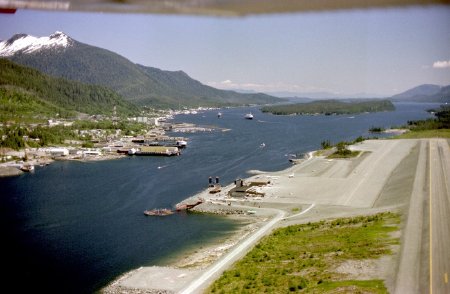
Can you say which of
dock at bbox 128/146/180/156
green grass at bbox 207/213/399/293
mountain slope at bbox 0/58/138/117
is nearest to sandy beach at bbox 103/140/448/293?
green grass at bbox 207/213/399/293

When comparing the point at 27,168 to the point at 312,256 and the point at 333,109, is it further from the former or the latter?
the point at 333,109

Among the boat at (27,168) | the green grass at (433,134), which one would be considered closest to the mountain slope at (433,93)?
the green grass at (433,134)

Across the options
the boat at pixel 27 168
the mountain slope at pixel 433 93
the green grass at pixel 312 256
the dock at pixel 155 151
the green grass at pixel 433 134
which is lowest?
the green grass at pixel 312 256

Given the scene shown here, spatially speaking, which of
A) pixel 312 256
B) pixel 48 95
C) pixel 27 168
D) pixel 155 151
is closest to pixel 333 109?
pixel 48 95

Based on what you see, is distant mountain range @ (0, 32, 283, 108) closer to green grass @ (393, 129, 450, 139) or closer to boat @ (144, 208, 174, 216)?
green grass @ (393, 129, 450, 139)

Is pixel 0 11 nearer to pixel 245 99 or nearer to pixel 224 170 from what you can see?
pixel 224 170

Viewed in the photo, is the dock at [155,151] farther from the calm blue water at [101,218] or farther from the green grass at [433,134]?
the green grass at [433,134]

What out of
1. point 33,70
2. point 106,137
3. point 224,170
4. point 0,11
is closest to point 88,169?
point 224,170
